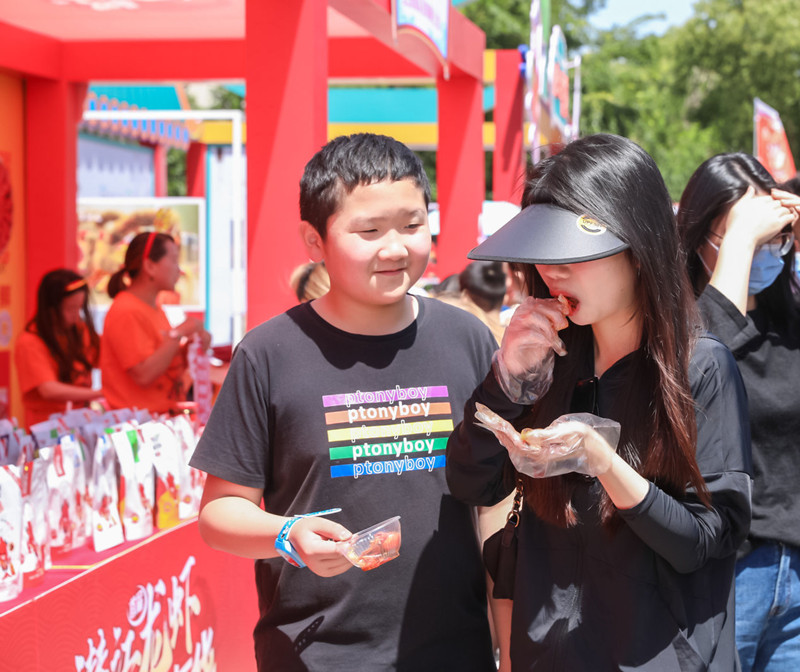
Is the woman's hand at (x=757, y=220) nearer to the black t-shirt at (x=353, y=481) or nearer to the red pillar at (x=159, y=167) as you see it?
the black t-shirt at (x=353, y=481)

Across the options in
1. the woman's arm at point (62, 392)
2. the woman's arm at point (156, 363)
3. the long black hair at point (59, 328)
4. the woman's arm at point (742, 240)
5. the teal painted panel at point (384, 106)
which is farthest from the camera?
the teal painted panel at point (384, 106)

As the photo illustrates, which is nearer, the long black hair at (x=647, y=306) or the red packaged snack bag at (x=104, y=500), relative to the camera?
the long black hair at (x=647, y=306)

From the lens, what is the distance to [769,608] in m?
2.46

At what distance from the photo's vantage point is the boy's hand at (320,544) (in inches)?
66.2

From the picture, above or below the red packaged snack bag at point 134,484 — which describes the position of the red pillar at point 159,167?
above

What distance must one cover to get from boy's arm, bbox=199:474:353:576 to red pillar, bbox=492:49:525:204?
9179 mm

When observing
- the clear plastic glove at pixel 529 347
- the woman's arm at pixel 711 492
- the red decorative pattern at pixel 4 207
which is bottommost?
the woman's arm at pixel 711 492

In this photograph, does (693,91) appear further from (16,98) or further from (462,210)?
(16,98)

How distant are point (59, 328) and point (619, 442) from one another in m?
4.97

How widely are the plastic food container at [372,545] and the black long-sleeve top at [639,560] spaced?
0.58 ft

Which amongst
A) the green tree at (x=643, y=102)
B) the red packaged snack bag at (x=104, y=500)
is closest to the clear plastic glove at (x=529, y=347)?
the red packaged snack bag at (x=104, y=500)

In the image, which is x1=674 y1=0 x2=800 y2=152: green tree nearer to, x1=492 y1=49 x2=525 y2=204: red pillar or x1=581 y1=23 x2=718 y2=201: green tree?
x1=581 y1=23 x2=718 y2=201: green tree

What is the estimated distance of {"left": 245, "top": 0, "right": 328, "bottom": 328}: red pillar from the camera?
4.66m

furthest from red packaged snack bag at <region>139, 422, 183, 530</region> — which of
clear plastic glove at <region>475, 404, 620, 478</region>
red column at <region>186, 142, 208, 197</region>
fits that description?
red column at <region>186, 142, 208, 197</region>
